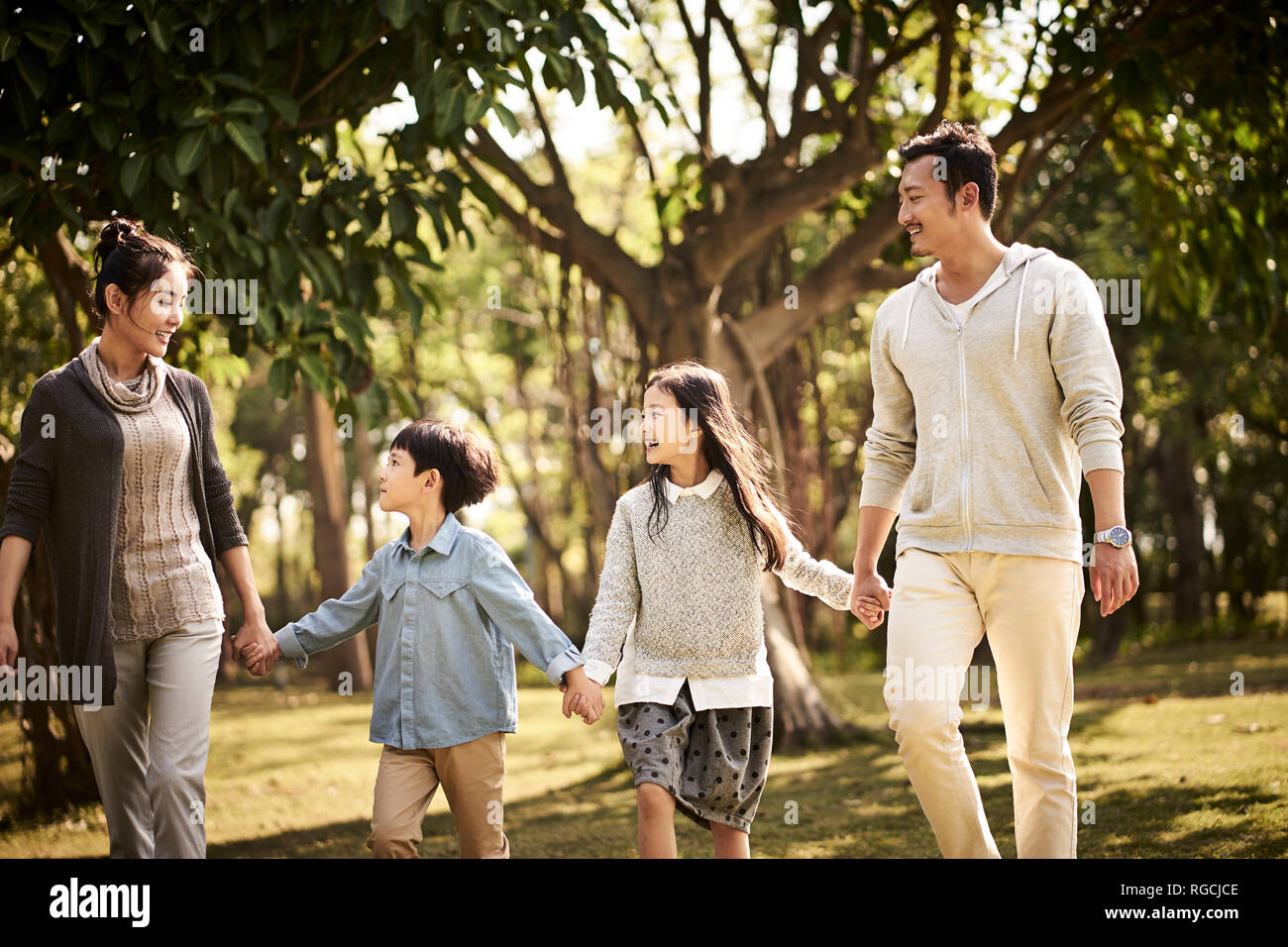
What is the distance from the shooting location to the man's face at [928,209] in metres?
3.59

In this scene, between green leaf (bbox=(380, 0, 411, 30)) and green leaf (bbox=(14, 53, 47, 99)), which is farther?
green leaf (bbox=(380, 0, 411, 30))

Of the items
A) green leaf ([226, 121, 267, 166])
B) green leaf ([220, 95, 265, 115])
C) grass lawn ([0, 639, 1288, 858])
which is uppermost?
green leaf ([220, 95, 265, 115])

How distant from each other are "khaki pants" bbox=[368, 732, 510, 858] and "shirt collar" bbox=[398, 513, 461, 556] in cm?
61

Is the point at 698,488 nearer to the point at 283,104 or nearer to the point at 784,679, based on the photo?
the point at 283,104

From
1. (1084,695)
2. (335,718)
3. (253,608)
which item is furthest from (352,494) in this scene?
(253,608)

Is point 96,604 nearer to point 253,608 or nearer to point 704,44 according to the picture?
point 253,608

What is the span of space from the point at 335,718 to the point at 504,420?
16.6 m

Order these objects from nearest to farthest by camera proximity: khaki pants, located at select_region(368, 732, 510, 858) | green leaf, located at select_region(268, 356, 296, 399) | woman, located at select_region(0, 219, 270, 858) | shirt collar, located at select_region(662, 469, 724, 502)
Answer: woman, located at select_region(0, 219, 270, 858) < khaki pants, located at select_region(368, 732, 510, 858) < shirt collar, located at select_region(662, 469, 724, 502) < green leaf, located at select_region(268, 356, 296, 399)

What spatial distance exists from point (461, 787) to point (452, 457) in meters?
1.05

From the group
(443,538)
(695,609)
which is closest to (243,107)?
(443,538)

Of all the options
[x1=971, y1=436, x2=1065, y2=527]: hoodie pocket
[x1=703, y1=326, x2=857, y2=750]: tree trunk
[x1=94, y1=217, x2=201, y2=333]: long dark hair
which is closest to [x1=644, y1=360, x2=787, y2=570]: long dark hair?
[x1=971, y1=436, x2=1065, y2=527]: hoodie pocket

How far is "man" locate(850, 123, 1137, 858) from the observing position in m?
3.38

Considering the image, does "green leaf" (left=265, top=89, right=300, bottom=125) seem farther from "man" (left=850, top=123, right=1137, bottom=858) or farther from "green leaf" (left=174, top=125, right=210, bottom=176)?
"man" (left=850, top=123, right=1137, bottom=858)
